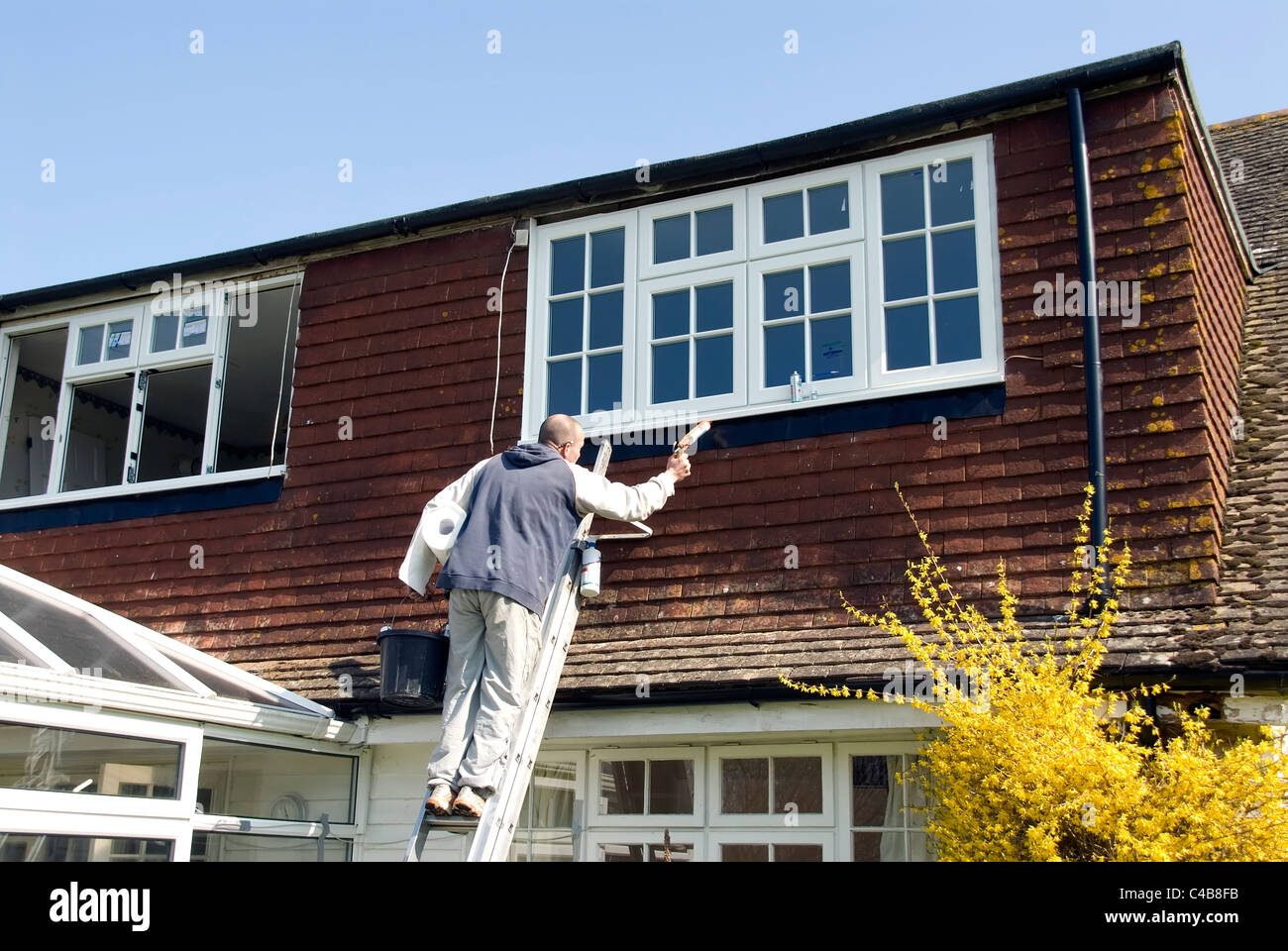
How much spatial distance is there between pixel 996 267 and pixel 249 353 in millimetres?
6662

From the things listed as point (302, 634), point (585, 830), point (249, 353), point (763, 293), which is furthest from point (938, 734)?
point (249, 353)

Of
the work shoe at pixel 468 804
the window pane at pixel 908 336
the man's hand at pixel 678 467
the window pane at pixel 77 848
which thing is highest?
the window pane at pixel 908 336

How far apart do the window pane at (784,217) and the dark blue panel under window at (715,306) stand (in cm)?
39

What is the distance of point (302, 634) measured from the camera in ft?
27.0

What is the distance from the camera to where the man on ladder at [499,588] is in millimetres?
5238

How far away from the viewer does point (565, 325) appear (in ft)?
27.1

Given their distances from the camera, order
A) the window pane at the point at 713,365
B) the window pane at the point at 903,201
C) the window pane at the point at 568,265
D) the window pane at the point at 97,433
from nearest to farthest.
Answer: the window pane at the point at 903,201
the window pane at the point at 713,365
the window pane at the point at 568,265
the window pane at the point at 97,433

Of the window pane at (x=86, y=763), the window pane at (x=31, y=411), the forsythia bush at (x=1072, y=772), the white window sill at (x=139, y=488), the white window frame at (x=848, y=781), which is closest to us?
the forsythia bush at (x=1072, y=772)

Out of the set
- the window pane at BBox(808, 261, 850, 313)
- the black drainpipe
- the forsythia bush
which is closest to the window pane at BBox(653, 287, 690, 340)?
the window pane at BBox(808, 261, 850, 313)

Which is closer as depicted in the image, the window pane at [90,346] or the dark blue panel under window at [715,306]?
the dark blue panel under window at [715,306]

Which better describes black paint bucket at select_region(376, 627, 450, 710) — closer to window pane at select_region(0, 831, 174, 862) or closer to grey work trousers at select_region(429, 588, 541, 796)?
grey work trousers at select_region(429, 588, 541, 796)

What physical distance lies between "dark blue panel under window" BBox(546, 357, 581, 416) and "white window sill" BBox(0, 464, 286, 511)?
2040 mm

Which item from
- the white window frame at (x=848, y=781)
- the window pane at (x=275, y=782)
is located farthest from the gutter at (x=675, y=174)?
the window pane at (x=275, y=782)

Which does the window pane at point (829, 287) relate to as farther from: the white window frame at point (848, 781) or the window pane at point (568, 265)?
the white window frame at point (848, 781)
